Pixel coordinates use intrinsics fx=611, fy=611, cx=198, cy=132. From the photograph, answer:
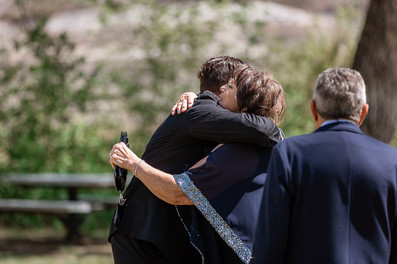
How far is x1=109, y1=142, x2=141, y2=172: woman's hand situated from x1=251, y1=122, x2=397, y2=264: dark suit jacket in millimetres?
887

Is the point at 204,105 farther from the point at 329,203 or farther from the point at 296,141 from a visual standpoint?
the point at 329,203

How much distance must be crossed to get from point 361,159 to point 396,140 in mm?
8592

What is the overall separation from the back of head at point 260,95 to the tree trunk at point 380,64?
4.11 m

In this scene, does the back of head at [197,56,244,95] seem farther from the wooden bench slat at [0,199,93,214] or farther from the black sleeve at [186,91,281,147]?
the wooden bench slat at [0,199,93,214]

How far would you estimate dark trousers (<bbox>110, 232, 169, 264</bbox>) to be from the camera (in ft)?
10.3

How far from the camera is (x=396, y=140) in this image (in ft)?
34.7

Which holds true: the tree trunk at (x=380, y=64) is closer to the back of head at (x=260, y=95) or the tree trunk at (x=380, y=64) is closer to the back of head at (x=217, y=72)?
the back of head at (x=217, y=72)

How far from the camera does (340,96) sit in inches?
99.2

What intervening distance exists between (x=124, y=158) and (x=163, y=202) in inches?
12.1

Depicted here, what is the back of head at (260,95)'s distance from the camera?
3.01 meters

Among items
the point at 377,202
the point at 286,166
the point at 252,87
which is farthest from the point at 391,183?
the point at 252,87

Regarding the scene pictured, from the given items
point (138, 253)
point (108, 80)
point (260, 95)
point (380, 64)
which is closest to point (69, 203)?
point (108, 80)

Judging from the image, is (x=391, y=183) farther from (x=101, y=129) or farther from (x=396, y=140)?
(x=101, y=129)

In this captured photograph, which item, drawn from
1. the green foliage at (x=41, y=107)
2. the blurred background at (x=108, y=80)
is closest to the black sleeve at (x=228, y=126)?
the blurred background at (x=108, y=80)
